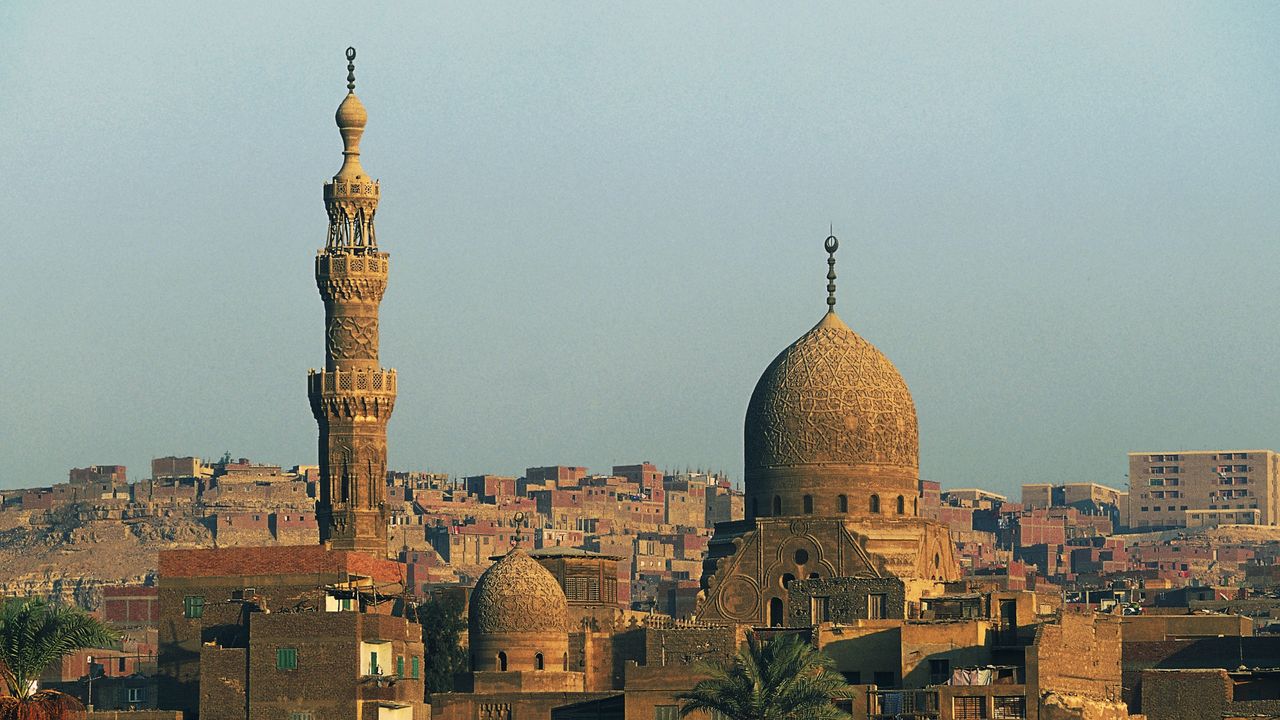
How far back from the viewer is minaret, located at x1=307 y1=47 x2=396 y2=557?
61.5 m

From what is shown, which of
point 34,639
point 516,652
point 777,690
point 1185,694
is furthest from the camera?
point 516,652

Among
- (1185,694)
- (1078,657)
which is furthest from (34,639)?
(1185,694)

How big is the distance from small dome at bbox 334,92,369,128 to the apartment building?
118709mm

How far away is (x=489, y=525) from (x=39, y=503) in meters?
23.4

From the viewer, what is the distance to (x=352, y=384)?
61938 millimetres

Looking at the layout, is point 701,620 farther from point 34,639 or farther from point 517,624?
point 34,639

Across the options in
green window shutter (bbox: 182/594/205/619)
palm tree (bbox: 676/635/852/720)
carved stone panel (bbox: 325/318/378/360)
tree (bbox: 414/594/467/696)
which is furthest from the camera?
carved stone panel (bbox: 325/318/378/360)

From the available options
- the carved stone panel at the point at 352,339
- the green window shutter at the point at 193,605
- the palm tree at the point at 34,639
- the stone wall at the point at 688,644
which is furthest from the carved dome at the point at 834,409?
the palm tree at the point at 34,639

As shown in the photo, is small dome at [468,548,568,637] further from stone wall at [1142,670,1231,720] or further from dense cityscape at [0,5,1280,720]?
stone wall at [1142,670,1231,720]

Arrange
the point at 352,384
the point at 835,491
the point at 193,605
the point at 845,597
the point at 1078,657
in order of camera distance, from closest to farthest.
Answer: the point at 1078,657, the point at 193,605, the point at 845,597, the point at 835,491, the point at 352,384

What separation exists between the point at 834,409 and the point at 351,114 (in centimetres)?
1268

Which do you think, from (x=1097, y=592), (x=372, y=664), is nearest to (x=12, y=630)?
(x=372, y=664)

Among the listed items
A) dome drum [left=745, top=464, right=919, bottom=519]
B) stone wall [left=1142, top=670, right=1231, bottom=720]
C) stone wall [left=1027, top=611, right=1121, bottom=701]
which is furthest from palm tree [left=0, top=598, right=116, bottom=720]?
dome drum [left=745, top=464, right=919, bottom=519]

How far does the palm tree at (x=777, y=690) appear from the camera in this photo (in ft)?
147
